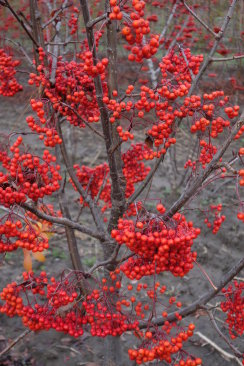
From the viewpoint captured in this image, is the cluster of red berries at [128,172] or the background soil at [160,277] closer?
the cluster of red berries at [128,172]

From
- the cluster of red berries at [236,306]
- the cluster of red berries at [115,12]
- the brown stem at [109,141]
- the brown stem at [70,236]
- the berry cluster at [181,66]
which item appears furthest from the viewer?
the brown stem at [70,236]

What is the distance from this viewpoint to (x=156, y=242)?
147 cm

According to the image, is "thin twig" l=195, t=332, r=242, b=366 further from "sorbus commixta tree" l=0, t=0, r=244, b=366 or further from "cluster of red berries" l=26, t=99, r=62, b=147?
"cluster of red berries" l=26, t=99, r=62, b=147

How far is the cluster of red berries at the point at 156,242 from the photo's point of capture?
4.85 ft

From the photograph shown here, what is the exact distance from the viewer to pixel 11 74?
97.6 inches

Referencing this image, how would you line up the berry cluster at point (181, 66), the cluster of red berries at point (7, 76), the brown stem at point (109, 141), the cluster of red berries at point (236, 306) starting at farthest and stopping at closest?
the cluster of red berries at point (7, 76) < the cluster of red berries at point (236, 306) < the berry cluster at point (181, 66) < the brown stem at point (109, 141)

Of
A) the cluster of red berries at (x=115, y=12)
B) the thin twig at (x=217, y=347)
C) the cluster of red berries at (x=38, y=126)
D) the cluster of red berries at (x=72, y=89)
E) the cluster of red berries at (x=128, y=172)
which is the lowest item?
the thin twig at (x=217, y=347)

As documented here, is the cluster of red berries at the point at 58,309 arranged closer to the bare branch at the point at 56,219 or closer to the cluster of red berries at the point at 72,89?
the bare branch at the point at 56,219

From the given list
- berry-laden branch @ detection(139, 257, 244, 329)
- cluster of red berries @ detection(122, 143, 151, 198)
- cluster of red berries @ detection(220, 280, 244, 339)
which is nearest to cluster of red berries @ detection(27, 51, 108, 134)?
cluster of red berries @ detection(122, 143, 151, 198)

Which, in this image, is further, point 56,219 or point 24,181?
point 56,219

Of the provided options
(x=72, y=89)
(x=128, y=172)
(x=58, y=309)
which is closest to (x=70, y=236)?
(x=128, y=172)

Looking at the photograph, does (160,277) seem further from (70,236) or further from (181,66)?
(181,66)

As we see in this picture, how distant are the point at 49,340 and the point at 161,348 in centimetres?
174

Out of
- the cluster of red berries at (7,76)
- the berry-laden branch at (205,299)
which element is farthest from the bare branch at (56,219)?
the cluster of red berries at (7,76)
